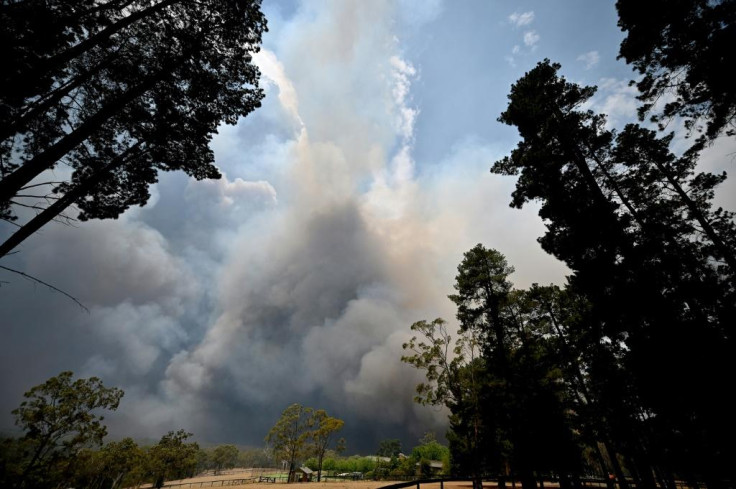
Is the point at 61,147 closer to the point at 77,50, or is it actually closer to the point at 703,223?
the point at 77,50

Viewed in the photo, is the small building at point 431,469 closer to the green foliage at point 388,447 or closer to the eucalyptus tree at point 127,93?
the eucalyptus tree at point 127,93

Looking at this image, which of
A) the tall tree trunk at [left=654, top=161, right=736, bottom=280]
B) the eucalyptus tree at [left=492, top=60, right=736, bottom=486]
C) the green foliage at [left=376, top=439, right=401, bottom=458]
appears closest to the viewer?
the eucalyptus tree at [left=492, top=60, right=736, bottom=486]

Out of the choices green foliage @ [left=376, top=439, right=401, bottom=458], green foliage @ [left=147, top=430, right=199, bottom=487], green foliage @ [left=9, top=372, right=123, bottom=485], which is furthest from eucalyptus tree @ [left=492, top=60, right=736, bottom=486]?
green foliage @ [left=376, top=439, right=401, bottom=458]

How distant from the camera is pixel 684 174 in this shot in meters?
13.8

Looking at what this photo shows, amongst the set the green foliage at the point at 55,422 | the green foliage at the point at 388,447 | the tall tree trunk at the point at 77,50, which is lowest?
the green foliage at the point at 388,447

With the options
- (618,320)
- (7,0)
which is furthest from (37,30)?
(618,320)

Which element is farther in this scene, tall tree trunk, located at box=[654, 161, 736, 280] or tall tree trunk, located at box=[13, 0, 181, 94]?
tall tree trunk, located at box=[654, 161, 736, 280]

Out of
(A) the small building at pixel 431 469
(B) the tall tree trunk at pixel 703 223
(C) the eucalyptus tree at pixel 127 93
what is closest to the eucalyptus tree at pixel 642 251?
(B) the tall tree trunk at pixel 703 223

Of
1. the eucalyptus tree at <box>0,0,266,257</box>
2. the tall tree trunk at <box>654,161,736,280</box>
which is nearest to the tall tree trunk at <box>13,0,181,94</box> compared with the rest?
the eucalyptus tree at <box>0,0,266,257</box>

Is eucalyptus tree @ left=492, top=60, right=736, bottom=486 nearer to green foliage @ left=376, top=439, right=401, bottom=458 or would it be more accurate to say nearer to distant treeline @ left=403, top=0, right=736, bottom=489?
distant treeline @ left=403, top=0, right=736, bottom=489

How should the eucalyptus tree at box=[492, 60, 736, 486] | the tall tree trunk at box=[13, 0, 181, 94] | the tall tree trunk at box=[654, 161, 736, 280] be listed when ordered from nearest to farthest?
1. the tall tree trunk at box=[13, 0, 181, 94]
2. the eucalyptus tree at box=[492, 60, 736, 486]
3. the tall tree trunk at box=[654, 161, 736, 280]

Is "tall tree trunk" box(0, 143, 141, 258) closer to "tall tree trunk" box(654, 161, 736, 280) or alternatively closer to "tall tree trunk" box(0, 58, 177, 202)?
"tall tree trunk" box(0, 58, 177, 202)

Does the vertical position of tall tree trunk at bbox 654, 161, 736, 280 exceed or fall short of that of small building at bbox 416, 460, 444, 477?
it exceeds it

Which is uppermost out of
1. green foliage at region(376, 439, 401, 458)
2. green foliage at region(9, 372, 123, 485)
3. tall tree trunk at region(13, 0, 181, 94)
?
tall tree trunk at region(13, 0, 181, 94)
